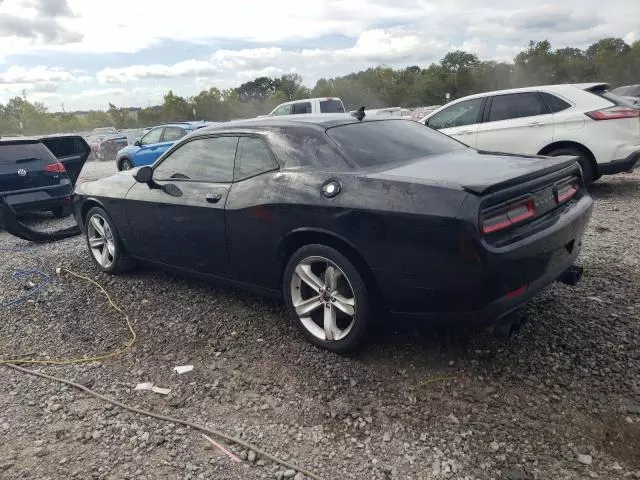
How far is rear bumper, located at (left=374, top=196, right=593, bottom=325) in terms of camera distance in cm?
274

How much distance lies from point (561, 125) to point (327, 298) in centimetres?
549

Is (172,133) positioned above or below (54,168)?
above

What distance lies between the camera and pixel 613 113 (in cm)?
705

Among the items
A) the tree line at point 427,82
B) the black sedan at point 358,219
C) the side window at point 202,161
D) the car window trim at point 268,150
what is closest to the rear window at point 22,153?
the black sedan at point 358,219

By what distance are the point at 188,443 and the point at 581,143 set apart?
6.61 meters

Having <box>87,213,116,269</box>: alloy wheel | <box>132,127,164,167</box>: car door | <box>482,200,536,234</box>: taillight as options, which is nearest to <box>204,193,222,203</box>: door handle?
<box>87,213,116,269</box>: alloy wheel

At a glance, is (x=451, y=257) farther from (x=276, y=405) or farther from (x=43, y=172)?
(x=43, y=172)

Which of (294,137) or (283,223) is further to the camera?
(294,137)

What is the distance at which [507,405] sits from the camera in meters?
2.82

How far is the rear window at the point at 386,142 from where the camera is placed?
3.54 m

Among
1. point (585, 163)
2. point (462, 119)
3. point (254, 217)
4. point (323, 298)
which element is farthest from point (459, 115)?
point (323, 298)

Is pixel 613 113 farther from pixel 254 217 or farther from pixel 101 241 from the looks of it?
pixel 101 241

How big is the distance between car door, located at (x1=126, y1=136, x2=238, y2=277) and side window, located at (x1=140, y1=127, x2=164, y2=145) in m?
10.6

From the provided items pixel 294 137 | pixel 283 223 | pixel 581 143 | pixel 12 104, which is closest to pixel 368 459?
pixel 283 223
